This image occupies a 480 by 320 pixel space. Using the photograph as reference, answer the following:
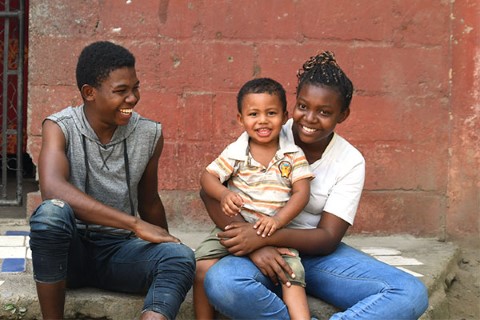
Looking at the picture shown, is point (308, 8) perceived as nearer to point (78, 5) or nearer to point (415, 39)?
point (415, 39)

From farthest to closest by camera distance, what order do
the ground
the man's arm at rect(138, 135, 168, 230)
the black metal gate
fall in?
the black metal gate, the ground, the man's arm at rect(138, 135, 168, 230)

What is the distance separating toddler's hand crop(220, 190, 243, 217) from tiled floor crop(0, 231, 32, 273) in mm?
1220

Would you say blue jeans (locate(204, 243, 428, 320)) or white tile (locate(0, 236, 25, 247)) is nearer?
blue jeans (locate(204, 243, 428, 320))

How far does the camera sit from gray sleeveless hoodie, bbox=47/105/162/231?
135 inches

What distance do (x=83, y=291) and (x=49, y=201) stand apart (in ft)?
2.01

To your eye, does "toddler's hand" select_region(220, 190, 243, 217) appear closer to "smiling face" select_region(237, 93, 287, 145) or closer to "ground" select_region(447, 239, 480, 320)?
"smiling face" select_region(237, 93, 287, 145)

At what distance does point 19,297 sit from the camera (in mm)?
3535

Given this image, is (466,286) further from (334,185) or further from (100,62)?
(100,62)

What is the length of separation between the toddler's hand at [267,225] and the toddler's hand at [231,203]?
0.35 ft

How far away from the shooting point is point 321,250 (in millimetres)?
3424

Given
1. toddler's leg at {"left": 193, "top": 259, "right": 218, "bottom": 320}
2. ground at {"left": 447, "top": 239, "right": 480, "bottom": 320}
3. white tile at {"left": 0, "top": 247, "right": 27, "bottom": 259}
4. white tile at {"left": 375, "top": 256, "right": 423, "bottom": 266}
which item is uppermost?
toddler's leg at {"left": 193, "top": 259, "right": 218, "bottom": 320}

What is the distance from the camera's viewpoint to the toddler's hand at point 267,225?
328cm

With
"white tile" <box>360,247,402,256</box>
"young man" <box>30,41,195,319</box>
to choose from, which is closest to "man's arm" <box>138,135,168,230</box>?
"young man" <box>30,41,195,319</box>

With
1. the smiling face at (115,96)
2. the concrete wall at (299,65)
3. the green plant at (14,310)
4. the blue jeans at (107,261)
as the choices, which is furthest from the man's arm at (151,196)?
the concrete wall at (299,65)
